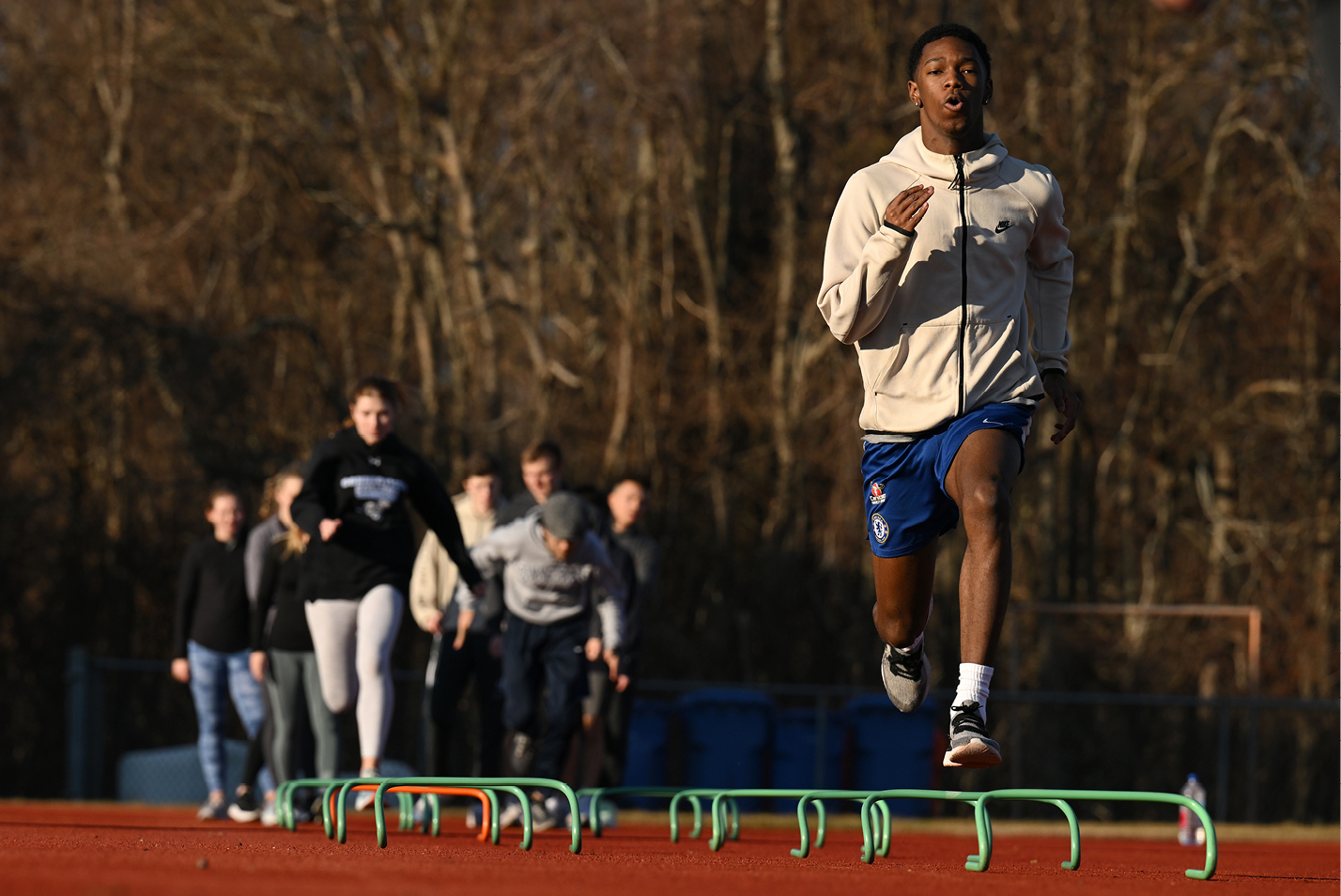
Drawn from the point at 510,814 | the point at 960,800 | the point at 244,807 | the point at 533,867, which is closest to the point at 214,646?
the point at 244,807

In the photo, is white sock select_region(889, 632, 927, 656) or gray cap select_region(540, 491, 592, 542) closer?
white sock select_region(889, 632, 927, 656)

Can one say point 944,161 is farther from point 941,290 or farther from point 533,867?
point 533,867

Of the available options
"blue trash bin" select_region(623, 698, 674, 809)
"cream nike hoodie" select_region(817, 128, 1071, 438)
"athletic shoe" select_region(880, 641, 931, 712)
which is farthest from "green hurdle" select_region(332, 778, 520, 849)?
"blue trash bin" select_region(623, 698, 674, 809)

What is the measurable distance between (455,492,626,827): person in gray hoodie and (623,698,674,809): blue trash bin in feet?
15.5

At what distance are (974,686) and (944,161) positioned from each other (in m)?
1.67

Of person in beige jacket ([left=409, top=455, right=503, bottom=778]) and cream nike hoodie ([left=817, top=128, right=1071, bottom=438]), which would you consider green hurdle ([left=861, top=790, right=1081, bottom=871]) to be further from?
person in beige jacket ([left=409, top=455, right=503, bottom=778])

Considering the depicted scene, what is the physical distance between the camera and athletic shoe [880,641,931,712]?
20.7 feet

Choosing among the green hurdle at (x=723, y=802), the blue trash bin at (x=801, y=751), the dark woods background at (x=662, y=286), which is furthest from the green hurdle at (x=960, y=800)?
the dark woods background at (x=662, y=286)

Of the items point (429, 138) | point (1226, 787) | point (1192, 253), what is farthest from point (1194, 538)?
point (429, 138)

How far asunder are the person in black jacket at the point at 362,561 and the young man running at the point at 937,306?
319cm

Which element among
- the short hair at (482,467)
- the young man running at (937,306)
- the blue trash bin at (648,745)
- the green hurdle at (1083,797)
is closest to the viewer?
the green hurdle at (1083,797)

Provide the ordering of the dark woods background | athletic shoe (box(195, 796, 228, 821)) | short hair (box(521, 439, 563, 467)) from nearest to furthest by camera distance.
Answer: short hair (box(521, 439, 563, 467)) < athletic shoe (box(195, 796, 228, 821)) < the dark woods background

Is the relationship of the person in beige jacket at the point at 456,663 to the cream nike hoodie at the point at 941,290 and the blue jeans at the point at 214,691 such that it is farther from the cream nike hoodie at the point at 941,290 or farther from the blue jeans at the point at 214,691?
the cream nike hoodie at the point at 941,290

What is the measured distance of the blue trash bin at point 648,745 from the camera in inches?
561
